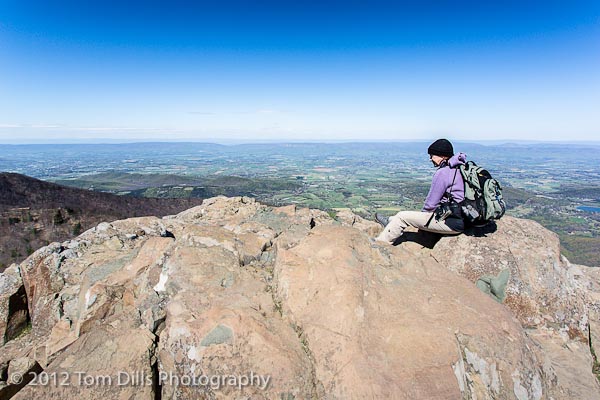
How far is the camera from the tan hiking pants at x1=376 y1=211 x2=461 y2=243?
8.80 metres

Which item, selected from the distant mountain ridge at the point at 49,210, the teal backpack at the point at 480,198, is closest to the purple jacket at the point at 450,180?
the teal backpack at the point at 480,198

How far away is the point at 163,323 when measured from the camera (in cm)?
598

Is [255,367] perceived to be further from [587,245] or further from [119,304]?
[587,245]

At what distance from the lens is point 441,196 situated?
27.5 ft

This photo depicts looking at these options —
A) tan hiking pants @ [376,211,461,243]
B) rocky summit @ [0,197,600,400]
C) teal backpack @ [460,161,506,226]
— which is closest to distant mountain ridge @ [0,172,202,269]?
rocky summit @ [0,197,600,400]

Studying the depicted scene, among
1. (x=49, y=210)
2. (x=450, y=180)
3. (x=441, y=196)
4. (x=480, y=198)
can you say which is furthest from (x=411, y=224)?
(x=49, y=210)

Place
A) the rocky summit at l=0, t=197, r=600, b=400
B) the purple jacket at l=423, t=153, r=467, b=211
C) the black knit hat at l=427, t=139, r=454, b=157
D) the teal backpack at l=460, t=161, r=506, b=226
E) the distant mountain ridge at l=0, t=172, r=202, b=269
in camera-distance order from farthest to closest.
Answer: the distant mountain ridge at l=0, t=172, r=202, b=269 < the black knit hat at l=427, t=139, r=454, b=157 < the purple jacket at l=423, t=153, r=467, b=211 < the teal backpack at l=460, t=161, r=506, b=226 < the rocky summit at l=0, t=197, r=600, b=400

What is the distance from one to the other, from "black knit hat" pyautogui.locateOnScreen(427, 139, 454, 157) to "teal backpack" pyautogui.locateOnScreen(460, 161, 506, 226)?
540mm

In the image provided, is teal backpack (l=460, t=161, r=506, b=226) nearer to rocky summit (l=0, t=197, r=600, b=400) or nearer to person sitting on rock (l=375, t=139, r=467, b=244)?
person sitting on rock (l=375, t=139, r=467, b=244)

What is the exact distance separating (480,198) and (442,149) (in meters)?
1.62

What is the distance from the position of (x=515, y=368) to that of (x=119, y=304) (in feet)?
26.5

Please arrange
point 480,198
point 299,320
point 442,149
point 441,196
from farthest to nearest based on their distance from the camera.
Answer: point 441,196 < point 442,149 < point 480,198 < point 299,320

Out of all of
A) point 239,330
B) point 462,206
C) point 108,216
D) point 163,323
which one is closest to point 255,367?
point 239,330

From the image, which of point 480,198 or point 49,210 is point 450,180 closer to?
point 480,198
